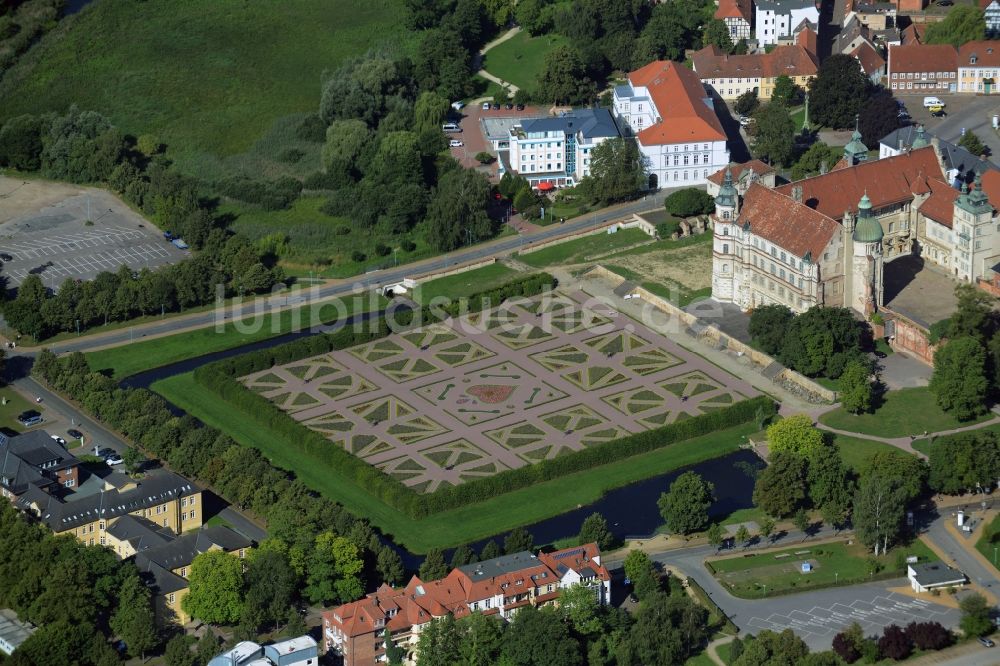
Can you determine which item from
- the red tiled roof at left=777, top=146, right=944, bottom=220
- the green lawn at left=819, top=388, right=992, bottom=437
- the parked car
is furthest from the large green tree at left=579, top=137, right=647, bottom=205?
the parked car

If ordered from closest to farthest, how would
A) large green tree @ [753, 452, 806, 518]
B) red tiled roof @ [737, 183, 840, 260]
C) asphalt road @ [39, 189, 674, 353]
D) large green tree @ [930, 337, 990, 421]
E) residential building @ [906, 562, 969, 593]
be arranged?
residential building @ [906, 562, 969, 593] < large green tree @ [753, 452, 806, 518] < large green tree @ [930, 337, 990, 421] < red tiled roof @ [737, 183, 840, 260] < asphalt road @ [39, 189, 674, 353]

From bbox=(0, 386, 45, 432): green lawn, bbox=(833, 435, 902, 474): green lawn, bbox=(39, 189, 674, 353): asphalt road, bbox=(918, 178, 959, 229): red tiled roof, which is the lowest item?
bbox=(833, 435, 902, 474): green lawn

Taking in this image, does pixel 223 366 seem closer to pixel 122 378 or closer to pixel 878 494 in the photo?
pixel 122 378

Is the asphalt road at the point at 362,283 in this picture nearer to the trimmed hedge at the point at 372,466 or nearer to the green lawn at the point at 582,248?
the green lawn at the point at 582,248

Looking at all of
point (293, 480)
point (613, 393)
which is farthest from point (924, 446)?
point (293, 480)

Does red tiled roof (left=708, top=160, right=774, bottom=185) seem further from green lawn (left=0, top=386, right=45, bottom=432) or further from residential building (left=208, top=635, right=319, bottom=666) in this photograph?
residential building (left=208, top=635, right=319, bottom=666)

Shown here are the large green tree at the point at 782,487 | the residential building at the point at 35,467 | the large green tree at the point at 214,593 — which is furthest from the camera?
the residential building at the point at 35,467

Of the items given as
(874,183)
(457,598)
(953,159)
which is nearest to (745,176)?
(874,183)

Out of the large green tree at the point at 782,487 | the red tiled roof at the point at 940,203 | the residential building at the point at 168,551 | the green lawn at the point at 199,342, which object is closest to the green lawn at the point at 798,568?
the large green tree at the point at 782,487
